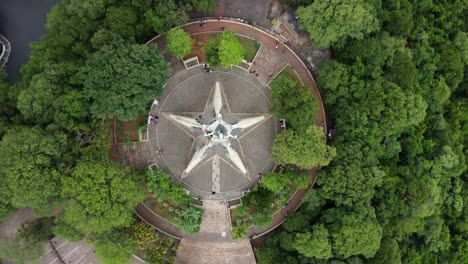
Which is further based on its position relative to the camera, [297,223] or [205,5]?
[297,223]

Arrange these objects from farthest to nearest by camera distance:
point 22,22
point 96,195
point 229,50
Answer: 1. point 22,22
2. point 229,50
3. point 96,195

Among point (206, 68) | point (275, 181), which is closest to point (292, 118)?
point (275, 181)

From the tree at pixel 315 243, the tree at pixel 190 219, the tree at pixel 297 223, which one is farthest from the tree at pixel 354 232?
the tree at pixel 190 219

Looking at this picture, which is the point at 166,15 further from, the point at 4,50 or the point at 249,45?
the point at 4,50

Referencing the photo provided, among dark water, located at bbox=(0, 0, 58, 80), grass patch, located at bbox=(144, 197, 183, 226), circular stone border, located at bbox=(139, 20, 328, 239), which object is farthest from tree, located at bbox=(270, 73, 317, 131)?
dark water, located at bbox=(0, 0, 58, 80)

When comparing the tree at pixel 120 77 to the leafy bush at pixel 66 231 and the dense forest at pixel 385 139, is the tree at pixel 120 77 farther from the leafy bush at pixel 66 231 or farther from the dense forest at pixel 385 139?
the dense forest at pixel 385 139

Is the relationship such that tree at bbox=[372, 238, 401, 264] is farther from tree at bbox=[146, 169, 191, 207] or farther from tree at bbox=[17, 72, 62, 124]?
tree at bbox=[17, 72, 62, 124]

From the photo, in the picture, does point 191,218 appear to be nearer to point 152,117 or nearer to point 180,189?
point 180,189

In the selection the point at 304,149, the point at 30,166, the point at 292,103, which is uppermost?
the point at 292,103
